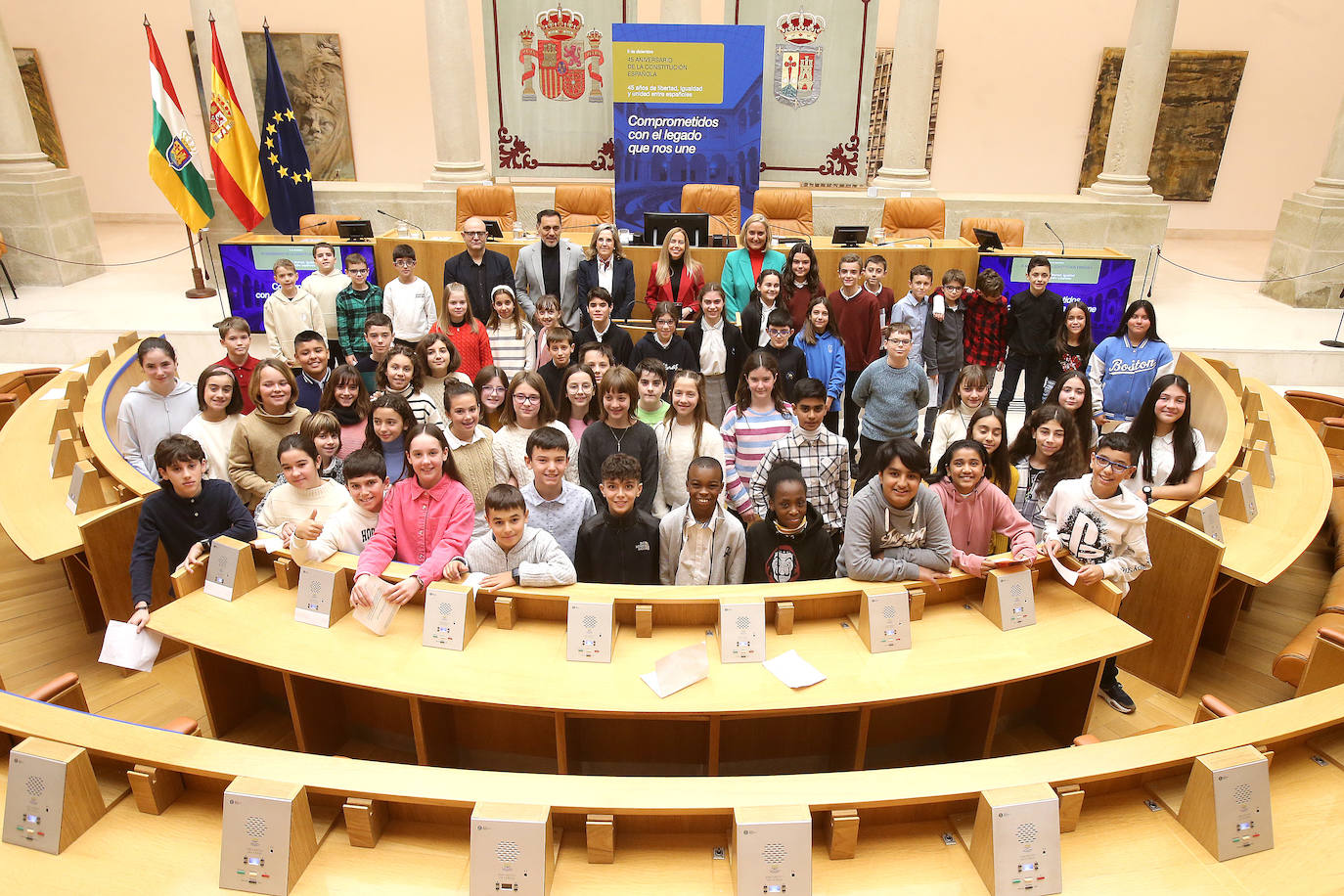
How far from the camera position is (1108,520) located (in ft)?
12.2

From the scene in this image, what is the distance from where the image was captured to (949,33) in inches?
509

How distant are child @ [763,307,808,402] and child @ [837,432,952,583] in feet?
5.58

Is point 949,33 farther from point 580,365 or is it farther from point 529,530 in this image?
point 529,530

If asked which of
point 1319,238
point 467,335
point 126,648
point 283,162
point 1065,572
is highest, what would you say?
point 283,162

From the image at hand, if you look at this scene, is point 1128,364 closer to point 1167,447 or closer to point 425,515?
point 1167,447

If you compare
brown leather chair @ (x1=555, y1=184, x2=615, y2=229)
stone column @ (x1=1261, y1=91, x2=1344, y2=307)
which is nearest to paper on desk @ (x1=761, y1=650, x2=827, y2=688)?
brown leather chair @ (x1=555, y1=184, x2=615, y2=229)

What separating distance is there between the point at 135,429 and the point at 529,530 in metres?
2.72

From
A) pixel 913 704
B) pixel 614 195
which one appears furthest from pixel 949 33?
pixel 913 704

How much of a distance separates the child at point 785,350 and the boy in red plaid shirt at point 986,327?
1.95m

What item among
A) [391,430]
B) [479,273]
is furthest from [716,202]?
[391,430]

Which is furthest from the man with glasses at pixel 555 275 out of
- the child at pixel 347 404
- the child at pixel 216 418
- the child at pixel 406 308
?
the child at pixel 216 418

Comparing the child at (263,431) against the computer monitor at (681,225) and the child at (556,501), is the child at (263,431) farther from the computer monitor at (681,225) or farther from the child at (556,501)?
the computer monitor at (681,225)

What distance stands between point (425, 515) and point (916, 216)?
277 inches

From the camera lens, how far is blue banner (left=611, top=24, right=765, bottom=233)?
29.6 feet
